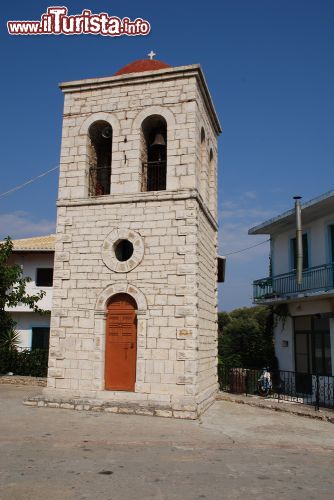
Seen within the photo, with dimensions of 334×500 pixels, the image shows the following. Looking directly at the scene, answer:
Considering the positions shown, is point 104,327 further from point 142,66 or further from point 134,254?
point 142,66

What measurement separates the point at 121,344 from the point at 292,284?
8085 mm

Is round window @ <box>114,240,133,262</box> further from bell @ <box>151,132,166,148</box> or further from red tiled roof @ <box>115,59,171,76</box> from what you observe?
red tiled roof @ <box>115,59,171,76</box>

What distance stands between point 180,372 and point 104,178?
6161 millimetres

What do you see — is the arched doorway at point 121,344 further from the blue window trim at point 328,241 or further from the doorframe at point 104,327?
the blue window trim at point 328,241

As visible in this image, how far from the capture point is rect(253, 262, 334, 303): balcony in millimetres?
14617

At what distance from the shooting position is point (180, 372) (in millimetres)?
10141

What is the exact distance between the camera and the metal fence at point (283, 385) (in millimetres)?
13430

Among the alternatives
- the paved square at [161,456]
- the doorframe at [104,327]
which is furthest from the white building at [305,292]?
the doorframe at [104,327]

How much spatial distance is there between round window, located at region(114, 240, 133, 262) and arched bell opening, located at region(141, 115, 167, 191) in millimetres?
1532

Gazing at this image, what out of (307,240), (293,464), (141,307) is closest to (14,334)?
(141,307)

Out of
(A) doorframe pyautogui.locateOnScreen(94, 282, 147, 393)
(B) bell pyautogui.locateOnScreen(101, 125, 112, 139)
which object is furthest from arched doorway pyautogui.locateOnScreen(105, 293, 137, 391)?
(B) bell pyautogui.locateOnScreen(101, 125, 112, 139)

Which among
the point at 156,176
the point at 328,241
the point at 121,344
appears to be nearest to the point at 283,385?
the point at 328,241

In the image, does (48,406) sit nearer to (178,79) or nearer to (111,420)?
(111,420)

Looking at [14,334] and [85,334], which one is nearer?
[85,334]
